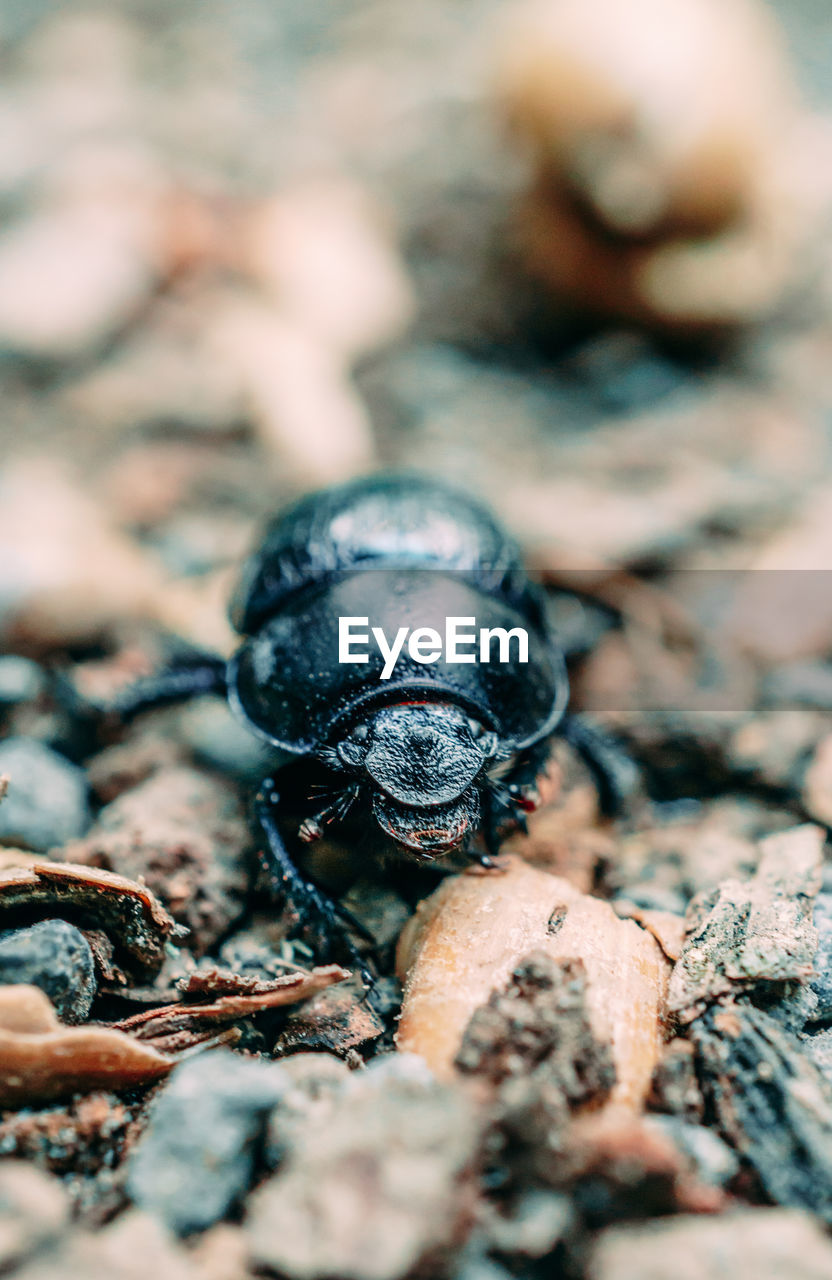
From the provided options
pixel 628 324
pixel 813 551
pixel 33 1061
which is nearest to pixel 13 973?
pixel 33 1061

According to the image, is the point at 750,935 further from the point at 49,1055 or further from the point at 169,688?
the point at 169,688

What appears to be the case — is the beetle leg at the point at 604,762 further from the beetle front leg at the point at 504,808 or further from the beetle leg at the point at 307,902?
the beetle leg at the point at 307,902

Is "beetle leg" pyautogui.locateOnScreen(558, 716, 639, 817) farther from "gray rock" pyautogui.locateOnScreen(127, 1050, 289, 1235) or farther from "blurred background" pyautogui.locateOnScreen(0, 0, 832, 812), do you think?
"gray rock" pyautogui.locateOnScreen(127, 1050, 289, 1235)

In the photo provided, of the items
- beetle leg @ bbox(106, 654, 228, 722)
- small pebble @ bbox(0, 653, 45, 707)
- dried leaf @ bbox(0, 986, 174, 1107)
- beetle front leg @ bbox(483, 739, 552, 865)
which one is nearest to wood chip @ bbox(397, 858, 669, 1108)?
beetle front leg @ bbox(483, 739, 552, 865)

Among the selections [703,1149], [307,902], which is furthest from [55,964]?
[703,1149]

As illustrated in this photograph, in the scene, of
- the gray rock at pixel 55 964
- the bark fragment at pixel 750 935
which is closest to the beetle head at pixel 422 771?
the bark fragment at pixel 750 935

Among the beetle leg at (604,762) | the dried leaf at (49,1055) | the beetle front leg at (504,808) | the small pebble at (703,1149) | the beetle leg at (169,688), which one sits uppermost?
the beetle leg at (169,688)

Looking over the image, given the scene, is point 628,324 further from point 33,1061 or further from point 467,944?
point 33,1061
